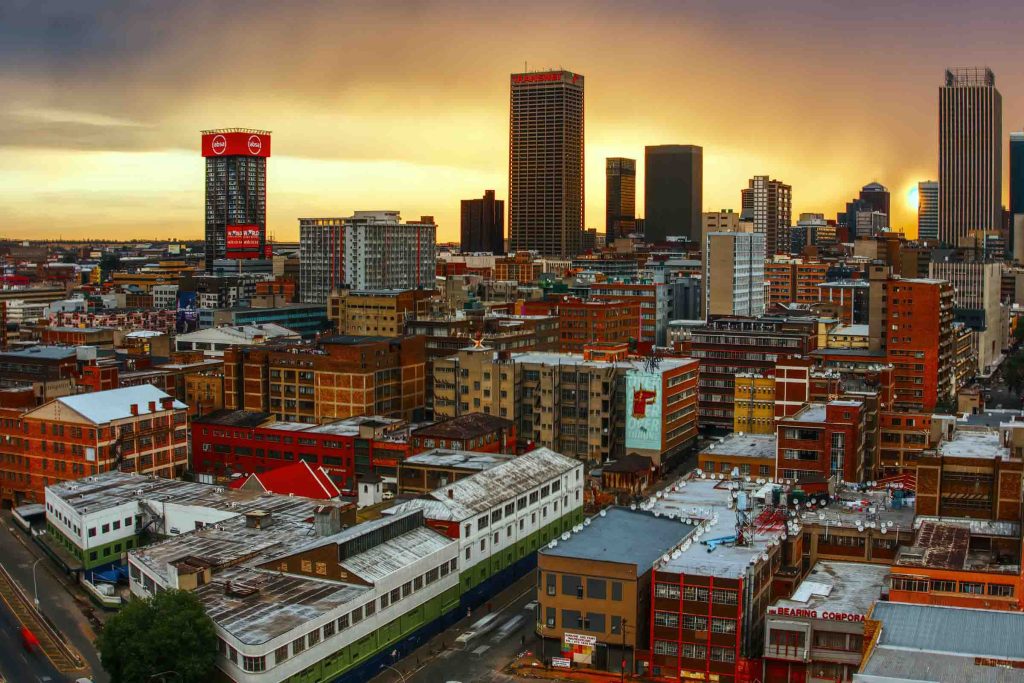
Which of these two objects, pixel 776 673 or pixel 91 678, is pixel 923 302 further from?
pixel 91 678

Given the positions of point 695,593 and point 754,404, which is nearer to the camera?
point 695,593

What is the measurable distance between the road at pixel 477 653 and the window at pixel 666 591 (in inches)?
373

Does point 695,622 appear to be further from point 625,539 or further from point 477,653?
point 477,653

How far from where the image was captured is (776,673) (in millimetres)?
62469

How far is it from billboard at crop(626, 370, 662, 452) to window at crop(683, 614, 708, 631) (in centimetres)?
5122

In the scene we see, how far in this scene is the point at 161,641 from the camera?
56219mm

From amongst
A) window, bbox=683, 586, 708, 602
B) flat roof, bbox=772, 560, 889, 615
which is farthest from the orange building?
flat roof, bbox=772, 560, 889, 615

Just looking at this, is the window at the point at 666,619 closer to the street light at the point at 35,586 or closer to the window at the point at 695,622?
the window at the point at 695,622

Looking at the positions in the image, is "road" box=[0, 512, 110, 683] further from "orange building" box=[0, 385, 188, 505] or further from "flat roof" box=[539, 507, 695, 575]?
"flat roof" box=[539, 507, 695, 575]

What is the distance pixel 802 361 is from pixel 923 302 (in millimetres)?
30566

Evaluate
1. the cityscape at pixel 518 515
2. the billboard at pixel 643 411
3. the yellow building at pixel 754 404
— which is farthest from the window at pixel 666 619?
the yellow building at pixel 754 404

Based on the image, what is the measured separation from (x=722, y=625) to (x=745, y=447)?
129ft

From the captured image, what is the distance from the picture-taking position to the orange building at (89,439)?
9831cm

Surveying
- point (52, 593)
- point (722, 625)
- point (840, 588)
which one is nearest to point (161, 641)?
point (52, 593)
